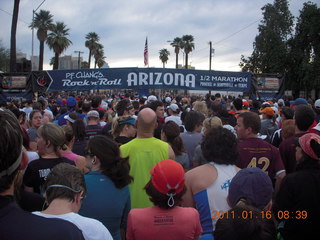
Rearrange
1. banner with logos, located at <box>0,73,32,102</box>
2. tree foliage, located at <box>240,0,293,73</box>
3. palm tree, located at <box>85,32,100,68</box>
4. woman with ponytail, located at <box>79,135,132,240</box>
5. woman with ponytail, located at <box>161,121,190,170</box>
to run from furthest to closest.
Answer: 1. palm tree, located at <box>85,32,100,68</box>
2. tree foliage, located at <box>240,0,293,73</box>
3. banner with logos, located at <box>0,73,32,102</box>
4. woman with ponytail, located at <box>161,121,190,170</box>
5. woman with ponytail, located at <box>79,135,132,240</box>

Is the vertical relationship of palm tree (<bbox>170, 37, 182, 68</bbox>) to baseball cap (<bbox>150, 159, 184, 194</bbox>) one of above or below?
above

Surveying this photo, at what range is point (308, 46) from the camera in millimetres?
34125

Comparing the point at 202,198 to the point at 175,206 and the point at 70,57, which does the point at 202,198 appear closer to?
the point at 175,206

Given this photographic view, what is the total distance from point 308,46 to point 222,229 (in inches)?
1473

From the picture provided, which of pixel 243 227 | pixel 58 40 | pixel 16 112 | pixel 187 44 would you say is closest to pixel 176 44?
pixel 187 44

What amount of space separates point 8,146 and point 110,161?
157cm

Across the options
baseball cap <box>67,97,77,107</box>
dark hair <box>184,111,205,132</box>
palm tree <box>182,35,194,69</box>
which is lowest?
dark hair <box>184,111,205,132</box>

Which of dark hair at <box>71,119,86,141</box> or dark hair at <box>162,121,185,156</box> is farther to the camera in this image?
dark hair at <box>71,119,86,141</box>

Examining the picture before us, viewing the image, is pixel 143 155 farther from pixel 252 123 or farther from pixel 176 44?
pixel 176 44

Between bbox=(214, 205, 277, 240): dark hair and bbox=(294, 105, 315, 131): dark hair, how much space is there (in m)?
2.96

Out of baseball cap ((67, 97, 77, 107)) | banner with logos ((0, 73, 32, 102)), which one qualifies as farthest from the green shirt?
banner with logos ((0, 73, 32, 102))

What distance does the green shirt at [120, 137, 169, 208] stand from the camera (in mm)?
3346

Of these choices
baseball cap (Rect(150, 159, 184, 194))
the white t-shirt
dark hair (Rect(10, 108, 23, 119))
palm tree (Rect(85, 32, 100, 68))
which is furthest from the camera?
palm tree (Rect(85, 32, 100, 68))

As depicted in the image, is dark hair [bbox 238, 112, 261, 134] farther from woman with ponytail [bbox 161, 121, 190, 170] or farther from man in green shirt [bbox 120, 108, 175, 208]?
man in green shirt [bbox 120, 108, 175, 208]
